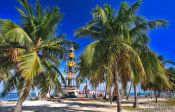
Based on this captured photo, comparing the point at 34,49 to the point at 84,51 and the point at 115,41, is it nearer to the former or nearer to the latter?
the point at 84,51

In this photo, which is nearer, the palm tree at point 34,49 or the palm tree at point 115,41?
the palm tree at point 34,49

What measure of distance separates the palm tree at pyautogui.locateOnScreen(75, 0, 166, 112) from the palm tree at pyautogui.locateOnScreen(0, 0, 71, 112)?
2.30 m

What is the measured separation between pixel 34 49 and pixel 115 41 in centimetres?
572

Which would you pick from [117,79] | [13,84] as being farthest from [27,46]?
[117,79]

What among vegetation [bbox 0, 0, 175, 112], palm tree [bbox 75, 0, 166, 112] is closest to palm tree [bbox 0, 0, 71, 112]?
vegetation [bbox 0, 0, 175, 112]

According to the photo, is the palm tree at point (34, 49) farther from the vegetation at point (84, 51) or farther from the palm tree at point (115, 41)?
the palm tree at point (115, 41)

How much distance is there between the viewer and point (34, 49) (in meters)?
17.5

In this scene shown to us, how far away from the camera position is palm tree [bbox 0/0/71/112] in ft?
54.3

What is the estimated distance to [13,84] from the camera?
58.2 feet

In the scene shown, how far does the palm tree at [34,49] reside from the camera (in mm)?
16562

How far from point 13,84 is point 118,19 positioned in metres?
8.11

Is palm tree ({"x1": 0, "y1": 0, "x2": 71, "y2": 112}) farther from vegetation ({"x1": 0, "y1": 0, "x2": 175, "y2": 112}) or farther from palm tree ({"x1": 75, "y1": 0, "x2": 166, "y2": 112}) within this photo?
palm tree ({"x1": 75, "y1": 0, "x2": 166, "y2": 112})

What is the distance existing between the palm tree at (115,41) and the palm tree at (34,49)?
90.6 inches

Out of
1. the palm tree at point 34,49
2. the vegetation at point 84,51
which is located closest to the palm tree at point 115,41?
the vegetation at point 84,51
